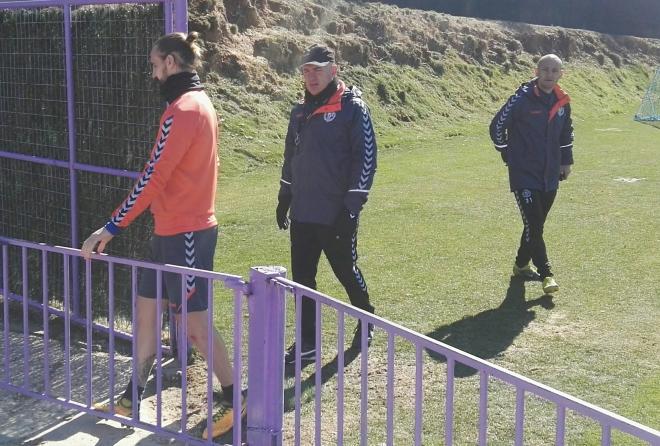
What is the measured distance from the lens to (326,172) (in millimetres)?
5660

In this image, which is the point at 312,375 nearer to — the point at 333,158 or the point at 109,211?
the point at 333,158

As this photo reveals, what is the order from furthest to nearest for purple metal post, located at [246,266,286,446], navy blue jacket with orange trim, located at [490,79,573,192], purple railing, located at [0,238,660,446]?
1. navy blue jacket with orange trim, located at [490,79,573,192]
2. purple metal post, located at [246,266,286,446]
3. purple railing, located at [0,238,660,446]

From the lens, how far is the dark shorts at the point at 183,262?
4594mm

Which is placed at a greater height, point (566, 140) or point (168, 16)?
point (168, 16)

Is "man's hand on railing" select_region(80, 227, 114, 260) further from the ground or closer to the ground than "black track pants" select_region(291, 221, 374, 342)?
further from the ground

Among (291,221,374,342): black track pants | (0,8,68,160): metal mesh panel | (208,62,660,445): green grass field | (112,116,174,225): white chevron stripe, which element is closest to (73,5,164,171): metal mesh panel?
(0,8,68,160): metal mesh panel

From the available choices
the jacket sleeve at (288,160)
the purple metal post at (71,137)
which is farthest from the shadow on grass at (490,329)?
the purple metal post at (71,137)

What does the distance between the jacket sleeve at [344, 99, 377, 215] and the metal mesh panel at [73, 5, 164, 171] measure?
4.21ft

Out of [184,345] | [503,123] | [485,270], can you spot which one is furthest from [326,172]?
[485,270]

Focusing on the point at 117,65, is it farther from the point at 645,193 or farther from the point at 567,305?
the point at 645,193

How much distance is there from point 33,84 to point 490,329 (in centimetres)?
381

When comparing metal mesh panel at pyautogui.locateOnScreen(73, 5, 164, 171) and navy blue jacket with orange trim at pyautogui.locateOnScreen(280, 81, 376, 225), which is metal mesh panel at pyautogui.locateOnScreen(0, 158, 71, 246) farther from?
navy blue jacket with orange trim at pyautogui.locateOnScreen(280, 81, 376, 225)

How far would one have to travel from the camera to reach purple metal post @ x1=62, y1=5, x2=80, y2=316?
6.24 meters

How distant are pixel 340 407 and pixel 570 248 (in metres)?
5.99
